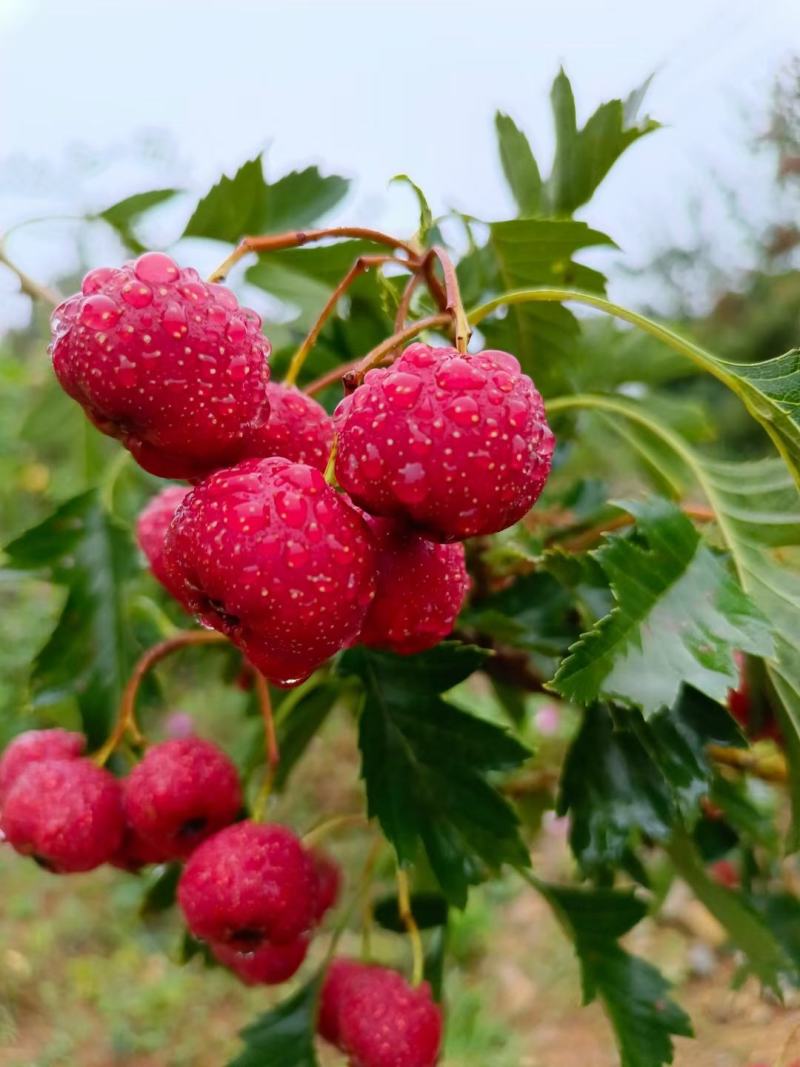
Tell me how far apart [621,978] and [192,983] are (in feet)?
5.40

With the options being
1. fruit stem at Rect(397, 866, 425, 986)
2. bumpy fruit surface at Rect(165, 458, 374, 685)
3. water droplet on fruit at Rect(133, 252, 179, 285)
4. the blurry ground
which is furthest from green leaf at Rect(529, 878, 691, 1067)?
the blurry ground

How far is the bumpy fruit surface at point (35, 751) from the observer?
0.63 meters

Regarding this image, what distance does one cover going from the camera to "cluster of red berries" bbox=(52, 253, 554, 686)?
353 millimetres

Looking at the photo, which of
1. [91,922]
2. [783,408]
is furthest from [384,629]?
[91,922]

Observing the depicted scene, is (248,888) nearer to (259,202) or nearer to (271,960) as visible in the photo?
(271,960)

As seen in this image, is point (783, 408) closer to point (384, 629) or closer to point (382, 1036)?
point (384, 629)

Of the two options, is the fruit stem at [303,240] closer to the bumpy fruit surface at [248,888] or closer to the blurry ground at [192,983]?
the bumpy fruit surface at [248,888]

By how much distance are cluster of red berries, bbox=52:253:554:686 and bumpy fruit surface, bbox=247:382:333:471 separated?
0.02 meters

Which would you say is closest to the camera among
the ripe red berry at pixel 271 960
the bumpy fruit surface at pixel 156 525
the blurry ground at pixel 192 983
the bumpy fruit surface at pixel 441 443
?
the bumpy fruit surface at pixel 441 443

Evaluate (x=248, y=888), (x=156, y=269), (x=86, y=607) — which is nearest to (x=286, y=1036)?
(x=248, y=888)

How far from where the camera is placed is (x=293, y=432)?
1.42 ft

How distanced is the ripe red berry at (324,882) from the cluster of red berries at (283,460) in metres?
0.30

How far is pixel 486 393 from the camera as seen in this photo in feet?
1.17

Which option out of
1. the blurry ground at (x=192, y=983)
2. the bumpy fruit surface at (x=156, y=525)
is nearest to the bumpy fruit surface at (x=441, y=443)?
Result: the bumpy fruit surface at (x=156, y=525)
